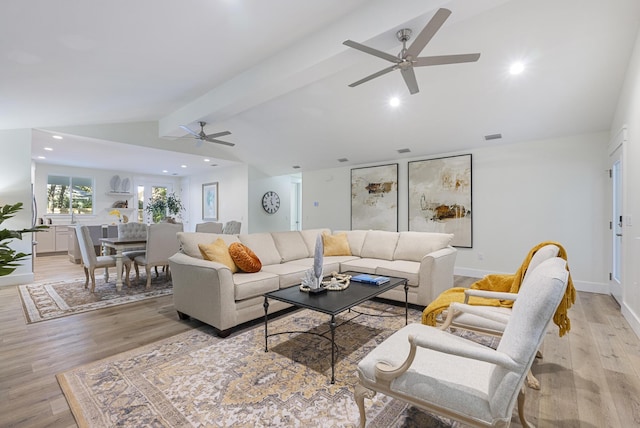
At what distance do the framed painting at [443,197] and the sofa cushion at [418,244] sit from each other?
4.88ft

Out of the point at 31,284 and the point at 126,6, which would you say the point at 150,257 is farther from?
the point at 126,6

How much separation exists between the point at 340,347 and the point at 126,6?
320cm

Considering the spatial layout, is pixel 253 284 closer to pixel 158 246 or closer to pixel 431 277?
pixel 431 277

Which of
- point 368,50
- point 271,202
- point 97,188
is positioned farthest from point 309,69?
point 97,188

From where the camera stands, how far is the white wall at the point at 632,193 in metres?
2.82

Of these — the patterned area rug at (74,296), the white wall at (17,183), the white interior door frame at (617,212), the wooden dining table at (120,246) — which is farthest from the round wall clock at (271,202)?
the white interior door frame at (617,212)

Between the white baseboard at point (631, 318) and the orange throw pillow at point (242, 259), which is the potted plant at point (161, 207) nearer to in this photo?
the orange throw pillow at point (242, 259)

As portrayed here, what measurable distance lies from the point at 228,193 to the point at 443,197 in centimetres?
598

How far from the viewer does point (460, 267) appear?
212 inches

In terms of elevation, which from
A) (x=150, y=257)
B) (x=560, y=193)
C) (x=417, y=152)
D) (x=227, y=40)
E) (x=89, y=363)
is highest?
(x=227, y=40)

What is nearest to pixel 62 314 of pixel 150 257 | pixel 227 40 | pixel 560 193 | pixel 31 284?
pixel 150 257

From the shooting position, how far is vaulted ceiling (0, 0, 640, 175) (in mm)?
2457

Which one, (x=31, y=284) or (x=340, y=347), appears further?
(x=31, y=284)

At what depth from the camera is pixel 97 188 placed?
8711mm
